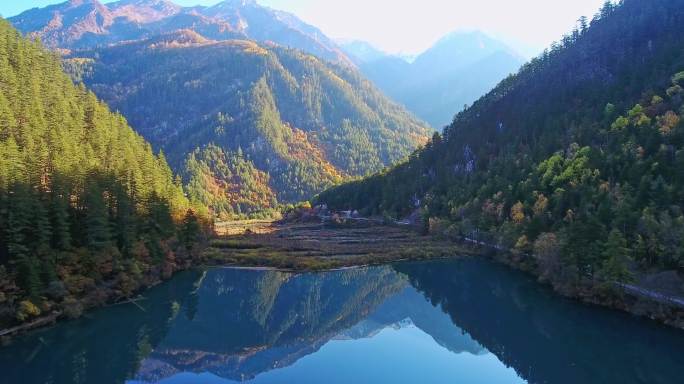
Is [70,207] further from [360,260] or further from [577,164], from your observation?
[577,164]

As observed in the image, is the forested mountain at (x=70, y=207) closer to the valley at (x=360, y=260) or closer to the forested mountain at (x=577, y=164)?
the valley at (x=360, y=260)

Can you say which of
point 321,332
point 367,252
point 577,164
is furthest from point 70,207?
point 577,164

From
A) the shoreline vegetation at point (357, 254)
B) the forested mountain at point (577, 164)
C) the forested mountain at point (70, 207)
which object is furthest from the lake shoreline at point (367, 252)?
the forested mountain at point (70, 207)

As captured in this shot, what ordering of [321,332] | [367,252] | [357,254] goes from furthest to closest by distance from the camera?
[367,252]
[357,254]
[321,332]

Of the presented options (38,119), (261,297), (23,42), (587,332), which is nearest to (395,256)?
(261,297)

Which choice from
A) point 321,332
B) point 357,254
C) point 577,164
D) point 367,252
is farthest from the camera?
point 367,252

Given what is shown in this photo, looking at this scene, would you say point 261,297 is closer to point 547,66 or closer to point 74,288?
point 74,288
